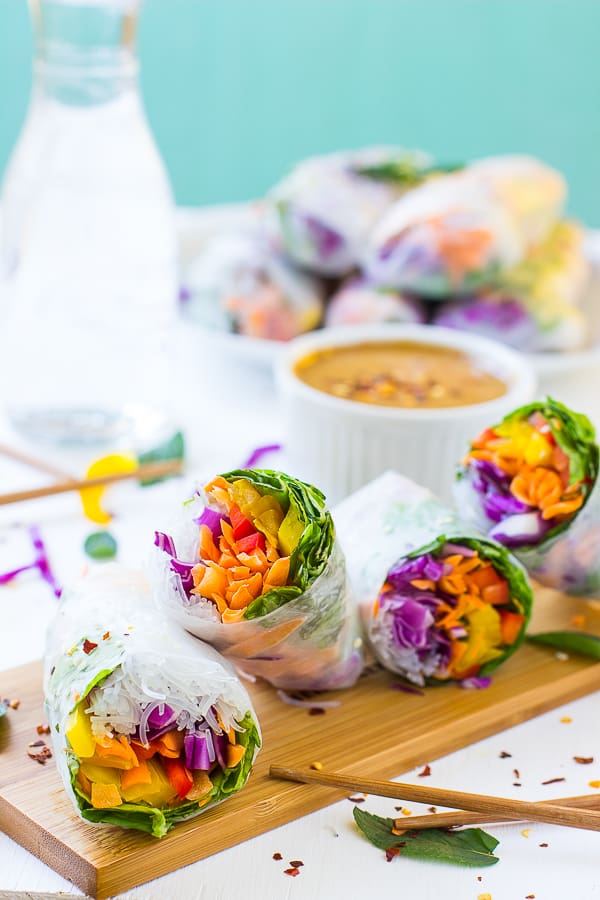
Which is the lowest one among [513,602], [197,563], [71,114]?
[513,602]

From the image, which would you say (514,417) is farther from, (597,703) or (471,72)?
(471,72)

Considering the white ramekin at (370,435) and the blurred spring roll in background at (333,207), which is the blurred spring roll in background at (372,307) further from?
the white ramekin at (370,435)

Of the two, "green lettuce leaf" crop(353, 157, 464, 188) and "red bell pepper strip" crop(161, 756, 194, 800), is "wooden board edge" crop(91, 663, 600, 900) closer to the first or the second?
"red bell pepper strip" crop(161, 756, 194, 800)

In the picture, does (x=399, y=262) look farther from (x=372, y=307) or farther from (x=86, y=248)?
(x=86, y=248)

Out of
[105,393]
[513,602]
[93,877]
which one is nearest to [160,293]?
[105,393]

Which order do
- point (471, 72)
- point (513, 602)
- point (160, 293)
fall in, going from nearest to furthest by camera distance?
point (513, 602) → point (160, 293) → point (471, 72)

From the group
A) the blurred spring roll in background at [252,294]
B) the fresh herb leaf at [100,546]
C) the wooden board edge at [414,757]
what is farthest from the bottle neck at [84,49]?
the wooden board edge at [414,757]
